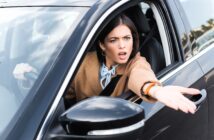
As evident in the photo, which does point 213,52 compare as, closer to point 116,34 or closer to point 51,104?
point 116,34

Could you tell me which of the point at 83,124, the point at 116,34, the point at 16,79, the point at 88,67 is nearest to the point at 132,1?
the point at 116,34

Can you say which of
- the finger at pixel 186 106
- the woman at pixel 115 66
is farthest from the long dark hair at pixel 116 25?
the finger at pixel 186 106

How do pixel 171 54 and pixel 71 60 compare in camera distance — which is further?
pixel 171 54

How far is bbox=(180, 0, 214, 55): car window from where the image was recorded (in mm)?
3162

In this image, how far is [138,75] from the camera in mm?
2461

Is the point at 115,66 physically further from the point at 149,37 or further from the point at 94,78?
the point at 149,37

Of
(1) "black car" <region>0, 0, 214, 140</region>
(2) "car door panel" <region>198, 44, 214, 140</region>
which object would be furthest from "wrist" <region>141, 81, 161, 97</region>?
(2) "car door panel" <region>198, 44, 214, 140</region>

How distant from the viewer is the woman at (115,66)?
2508mm

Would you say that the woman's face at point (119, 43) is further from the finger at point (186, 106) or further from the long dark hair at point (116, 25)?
the finger at point (186, 106)

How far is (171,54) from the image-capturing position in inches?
116

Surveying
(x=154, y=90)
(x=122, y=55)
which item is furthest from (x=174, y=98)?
(x=122, y=55)

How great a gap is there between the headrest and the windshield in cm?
65

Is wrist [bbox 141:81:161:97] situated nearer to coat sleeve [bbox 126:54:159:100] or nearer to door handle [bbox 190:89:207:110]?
coat sleeve [bbox 126:54:159:100]

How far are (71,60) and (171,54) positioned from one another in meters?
0.98
